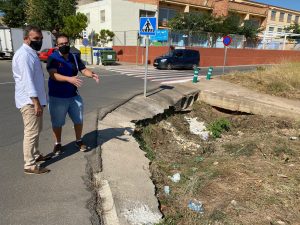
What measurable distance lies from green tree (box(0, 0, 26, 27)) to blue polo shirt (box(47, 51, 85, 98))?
148 ft

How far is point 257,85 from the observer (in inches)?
520

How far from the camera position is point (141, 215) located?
10.8 feet

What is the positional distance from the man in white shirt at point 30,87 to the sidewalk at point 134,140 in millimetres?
1101

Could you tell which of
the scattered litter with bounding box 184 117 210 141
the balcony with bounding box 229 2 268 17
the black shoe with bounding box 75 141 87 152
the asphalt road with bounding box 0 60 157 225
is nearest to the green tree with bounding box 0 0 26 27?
the balcony with bounding box 229 2 268 17

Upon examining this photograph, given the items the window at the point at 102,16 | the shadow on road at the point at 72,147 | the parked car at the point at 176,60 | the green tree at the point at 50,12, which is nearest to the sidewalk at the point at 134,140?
the shadow on road at the point at 72,147

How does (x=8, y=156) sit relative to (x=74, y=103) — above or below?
below

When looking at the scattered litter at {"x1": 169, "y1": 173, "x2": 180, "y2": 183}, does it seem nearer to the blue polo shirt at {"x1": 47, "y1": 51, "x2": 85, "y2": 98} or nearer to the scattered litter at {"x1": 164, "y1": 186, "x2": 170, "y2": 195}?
the scattered litter at {"x1": 164, "y1": 186, "x2": 170, "y2": 195}

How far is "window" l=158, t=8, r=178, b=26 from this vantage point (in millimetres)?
38244

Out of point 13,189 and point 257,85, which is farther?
point 257,85

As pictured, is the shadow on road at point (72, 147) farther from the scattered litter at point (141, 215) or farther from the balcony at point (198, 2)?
the balcony at point (198, 2)

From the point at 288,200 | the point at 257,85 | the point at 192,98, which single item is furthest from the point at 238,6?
the point at 288,200

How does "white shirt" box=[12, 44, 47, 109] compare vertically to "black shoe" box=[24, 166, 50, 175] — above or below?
above

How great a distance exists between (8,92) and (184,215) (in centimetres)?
859

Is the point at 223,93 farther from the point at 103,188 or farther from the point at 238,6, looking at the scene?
the point at 238,6
